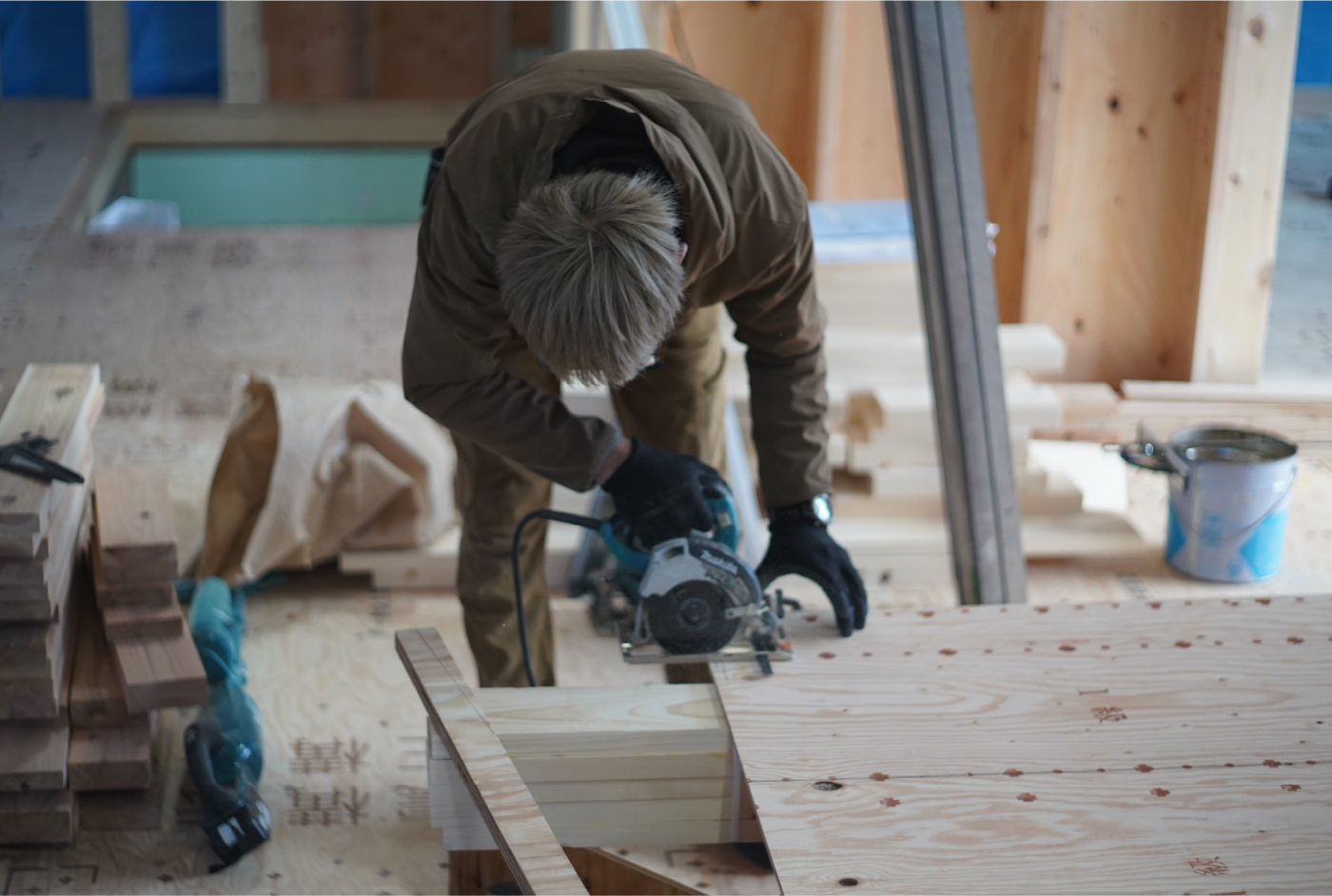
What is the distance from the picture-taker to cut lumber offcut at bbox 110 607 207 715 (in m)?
1.97

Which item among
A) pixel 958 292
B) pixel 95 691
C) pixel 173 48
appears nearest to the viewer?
pixel 95 691

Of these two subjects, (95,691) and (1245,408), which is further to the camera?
(1245,408)

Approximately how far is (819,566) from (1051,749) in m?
0.46

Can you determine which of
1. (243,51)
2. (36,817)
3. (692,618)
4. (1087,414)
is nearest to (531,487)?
(692,618)

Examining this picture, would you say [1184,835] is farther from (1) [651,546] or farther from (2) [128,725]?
(2) [128,725]

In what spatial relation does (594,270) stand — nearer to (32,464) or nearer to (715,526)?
(715,526)

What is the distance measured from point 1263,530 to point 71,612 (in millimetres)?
2749

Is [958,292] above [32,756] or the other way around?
above

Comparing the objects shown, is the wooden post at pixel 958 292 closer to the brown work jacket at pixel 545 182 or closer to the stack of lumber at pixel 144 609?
the brown work jacket at pixel 545 182

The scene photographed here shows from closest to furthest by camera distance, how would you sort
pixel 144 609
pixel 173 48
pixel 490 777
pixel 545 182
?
pixel 490 777 → pixel 545 182 → pixel 144 609 → pixel 173 48

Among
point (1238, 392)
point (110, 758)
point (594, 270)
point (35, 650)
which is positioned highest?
point (594, 270)

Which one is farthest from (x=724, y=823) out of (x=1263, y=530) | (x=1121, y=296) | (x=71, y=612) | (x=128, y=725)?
(x=1121, y=296)

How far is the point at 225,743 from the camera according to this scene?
7.12 feet

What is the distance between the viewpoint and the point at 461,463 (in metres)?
2.18
